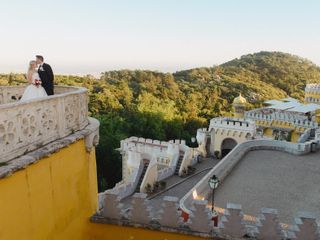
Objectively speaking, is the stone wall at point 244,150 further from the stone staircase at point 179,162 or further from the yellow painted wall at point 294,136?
the yellow painted wall at point 294,136

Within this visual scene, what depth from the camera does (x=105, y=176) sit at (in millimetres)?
34125

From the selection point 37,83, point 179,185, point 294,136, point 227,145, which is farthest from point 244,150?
point 294,136

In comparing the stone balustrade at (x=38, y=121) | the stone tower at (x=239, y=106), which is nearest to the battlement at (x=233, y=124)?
the stone tower at (x=239, y=106)

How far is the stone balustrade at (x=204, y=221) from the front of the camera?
4.85m

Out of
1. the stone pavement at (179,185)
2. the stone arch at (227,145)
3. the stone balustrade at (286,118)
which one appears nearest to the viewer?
the stone pavement at (179,185)

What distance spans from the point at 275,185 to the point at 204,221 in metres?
7.07

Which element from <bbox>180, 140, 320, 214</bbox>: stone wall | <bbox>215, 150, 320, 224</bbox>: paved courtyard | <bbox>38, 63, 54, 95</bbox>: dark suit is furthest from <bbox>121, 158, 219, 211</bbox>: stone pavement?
<bbox>38, 63, 54, 95</bbox>: dark suit

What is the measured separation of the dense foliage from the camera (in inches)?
1459

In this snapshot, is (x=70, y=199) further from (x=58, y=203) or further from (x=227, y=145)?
(x=227, y=145)

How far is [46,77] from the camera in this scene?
536 centimetres

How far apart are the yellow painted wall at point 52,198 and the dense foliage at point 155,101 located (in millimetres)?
25334

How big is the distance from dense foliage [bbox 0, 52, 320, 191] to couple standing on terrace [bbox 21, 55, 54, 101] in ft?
84.3

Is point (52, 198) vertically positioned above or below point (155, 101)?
above

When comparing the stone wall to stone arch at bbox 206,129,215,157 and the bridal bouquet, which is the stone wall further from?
stone arch at bbox 206,129,215,157
